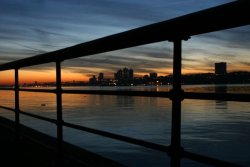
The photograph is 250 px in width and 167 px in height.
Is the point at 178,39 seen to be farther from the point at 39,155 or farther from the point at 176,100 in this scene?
the point at 39,155

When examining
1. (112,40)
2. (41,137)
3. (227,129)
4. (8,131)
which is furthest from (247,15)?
(227,129)

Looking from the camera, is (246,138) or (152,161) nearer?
(152,161)

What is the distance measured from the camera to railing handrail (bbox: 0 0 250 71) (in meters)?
1.37

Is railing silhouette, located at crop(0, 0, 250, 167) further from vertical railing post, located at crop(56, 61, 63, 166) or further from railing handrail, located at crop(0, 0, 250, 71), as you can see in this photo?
vertical railing post, located at crop(56, 61, 63, 166)

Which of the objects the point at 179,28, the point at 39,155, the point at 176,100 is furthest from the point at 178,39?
the point at 39,155

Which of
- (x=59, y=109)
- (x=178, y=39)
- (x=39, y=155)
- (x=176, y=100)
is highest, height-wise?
(x=178, y=39)

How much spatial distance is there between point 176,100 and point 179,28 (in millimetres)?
350

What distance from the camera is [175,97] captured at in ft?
5.78

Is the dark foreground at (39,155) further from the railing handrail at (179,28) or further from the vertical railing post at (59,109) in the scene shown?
the railing handrail at (179,28)

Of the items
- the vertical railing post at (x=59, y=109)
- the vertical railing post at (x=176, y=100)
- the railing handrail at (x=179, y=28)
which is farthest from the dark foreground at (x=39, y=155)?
the vertical railing post at (x=176, y=100)

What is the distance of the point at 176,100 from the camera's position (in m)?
1.76

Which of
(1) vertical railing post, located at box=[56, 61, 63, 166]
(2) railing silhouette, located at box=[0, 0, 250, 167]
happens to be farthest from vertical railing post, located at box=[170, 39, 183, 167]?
(1) vertical railing post, located at box=[56, 61, 63, 166]

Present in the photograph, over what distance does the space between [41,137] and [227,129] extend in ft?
91.4

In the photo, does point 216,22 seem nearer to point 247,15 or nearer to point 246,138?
point 247,15
